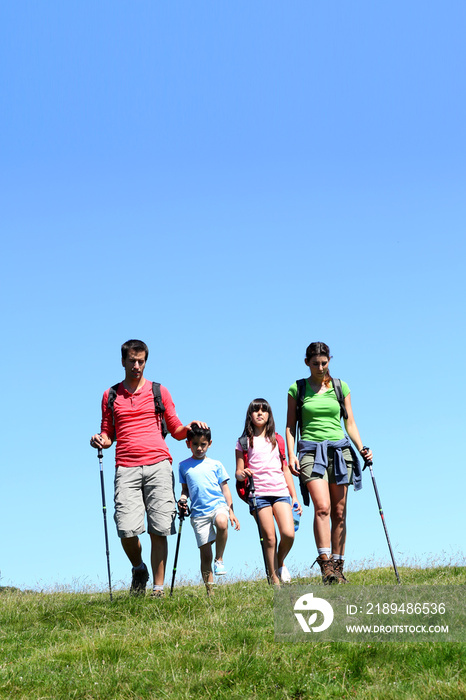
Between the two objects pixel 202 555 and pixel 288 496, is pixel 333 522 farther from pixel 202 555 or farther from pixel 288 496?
pixel 202 555

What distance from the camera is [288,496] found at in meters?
10.4

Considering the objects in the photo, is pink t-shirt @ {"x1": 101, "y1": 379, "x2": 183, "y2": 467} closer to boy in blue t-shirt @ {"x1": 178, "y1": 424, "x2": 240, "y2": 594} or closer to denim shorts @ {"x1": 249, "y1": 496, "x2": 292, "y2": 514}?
boy in blue t-shirt @ {"x1": 178, "y1": 424, "x2": 240, "y2": 594}

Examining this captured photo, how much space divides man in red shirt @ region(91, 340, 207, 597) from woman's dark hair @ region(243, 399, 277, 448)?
0.61 m

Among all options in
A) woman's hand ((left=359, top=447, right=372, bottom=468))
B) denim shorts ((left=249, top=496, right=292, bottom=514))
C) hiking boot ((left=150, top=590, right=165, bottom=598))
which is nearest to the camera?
hiking boot ((left=150, top=590, right=165, bottom=598))

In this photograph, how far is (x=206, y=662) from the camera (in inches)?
273

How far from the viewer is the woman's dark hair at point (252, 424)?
10680mm

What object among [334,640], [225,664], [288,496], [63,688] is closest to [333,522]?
[288,496]

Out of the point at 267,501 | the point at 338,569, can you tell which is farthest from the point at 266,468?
the point at 338,569

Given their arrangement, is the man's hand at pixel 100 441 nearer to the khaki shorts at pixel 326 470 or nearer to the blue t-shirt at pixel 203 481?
the blue t-shirt at pixel 203 481

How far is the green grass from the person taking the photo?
21.0 feet

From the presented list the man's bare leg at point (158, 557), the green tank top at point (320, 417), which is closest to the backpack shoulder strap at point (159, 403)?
the man's bare leg at point (158, 557)

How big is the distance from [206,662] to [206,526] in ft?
11.0

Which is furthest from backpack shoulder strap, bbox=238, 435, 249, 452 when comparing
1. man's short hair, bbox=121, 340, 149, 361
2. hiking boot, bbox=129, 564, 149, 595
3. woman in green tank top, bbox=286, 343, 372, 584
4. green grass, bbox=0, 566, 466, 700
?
green grass, bbox=0, 566, 466, 700

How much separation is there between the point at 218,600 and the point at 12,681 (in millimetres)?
2644
